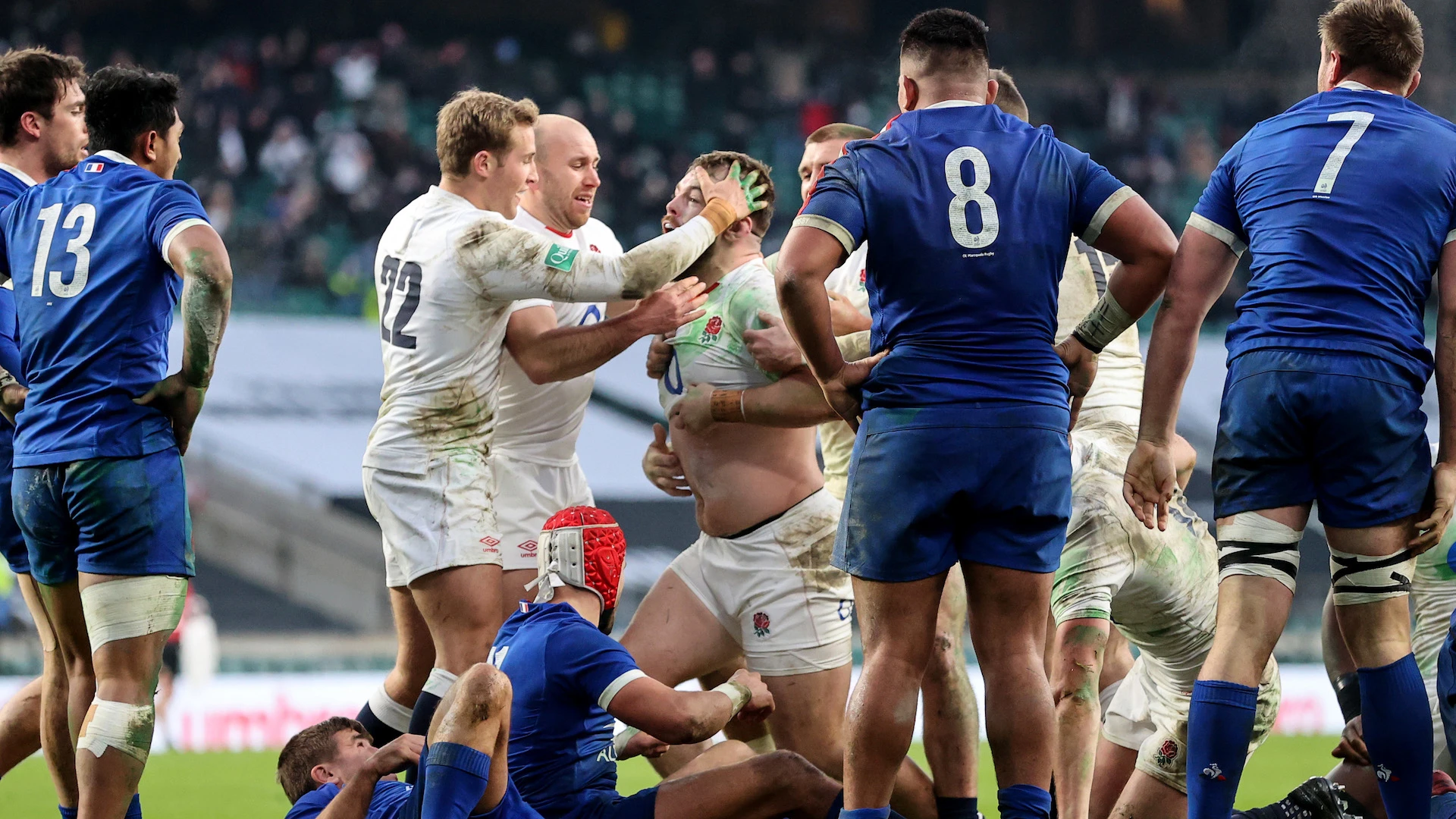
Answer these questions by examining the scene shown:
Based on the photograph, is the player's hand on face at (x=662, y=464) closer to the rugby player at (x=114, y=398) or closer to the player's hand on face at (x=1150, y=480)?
the rugby player at (x=114, y=398)

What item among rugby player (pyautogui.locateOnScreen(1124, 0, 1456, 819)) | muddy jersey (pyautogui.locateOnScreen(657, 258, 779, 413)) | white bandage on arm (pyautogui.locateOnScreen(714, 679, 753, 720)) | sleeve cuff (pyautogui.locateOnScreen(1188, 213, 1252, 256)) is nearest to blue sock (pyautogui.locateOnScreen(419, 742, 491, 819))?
white bandage on arm (pyautogui.locateOnScreen(714, 679, 753, 720))

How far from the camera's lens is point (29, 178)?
611cm

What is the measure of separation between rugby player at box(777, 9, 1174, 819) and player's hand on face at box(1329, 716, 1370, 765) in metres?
1.47

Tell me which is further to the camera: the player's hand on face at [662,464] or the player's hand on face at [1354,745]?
the player's hand on face at [662,464]

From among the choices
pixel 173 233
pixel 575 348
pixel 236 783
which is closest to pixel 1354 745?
pixel 575 348

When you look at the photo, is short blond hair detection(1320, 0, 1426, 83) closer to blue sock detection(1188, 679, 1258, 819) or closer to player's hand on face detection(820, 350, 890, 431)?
player's hand on face detection(820, 350, 890, 431)

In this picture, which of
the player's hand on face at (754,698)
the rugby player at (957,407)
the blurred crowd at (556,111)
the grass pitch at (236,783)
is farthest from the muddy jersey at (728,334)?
the blurred crowd at (556,111)

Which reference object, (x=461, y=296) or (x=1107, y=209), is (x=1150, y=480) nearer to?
(x=1107, y=209)

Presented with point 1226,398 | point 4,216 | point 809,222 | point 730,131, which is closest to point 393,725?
point 4,216

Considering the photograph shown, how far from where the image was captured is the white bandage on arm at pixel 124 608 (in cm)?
507

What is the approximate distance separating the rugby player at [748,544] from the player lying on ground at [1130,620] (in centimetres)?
83

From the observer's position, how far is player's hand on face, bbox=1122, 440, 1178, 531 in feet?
15.3

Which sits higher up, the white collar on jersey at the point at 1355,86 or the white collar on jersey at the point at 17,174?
the white collar on jersey at the point at 1355,86

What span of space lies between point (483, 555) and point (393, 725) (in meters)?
1.08
